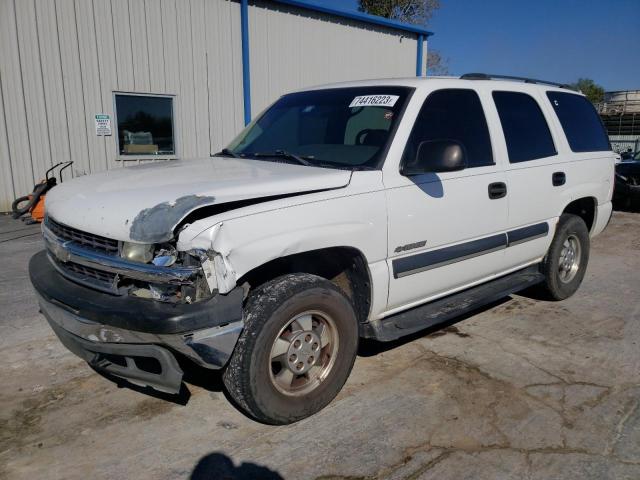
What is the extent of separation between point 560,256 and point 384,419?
2961 millimetres

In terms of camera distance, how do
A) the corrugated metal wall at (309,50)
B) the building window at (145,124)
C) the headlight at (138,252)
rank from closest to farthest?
the headlight at (138,252) < the building window at (145,124) < the corrugated metal wall at (309,50)

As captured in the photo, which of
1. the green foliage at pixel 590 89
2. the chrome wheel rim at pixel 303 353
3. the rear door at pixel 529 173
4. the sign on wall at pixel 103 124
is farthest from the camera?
the green foliage at pixel 590 89

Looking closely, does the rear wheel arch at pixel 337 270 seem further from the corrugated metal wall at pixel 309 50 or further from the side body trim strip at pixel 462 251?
the corrugated metal wall at pixel 309 50

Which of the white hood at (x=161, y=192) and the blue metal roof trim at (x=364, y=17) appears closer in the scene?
the white hood at (x=161, y=192)

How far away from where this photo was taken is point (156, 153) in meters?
11.5

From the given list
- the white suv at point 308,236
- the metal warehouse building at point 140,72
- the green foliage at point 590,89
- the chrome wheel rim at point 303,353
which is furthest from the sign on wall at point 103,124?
the green foliage at point 590,89

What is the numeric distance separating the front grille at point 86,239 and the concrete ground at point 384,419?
1.04 m

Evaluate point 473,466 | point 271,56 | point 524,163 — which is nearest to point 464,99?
point 524,163

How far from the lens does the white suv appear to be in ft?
8.49

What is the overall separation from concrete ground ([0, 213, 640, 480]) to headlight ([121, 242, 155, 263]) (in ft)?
3.41

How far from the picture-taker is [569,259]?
17.6 feet

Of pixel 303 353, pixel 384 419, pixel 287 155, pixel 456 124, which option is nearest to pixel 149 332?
pixel 303 353

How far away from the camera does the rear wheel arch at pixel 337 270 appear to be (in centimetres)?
316

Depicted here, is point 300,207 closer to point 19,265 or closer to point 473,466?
point 473,466
